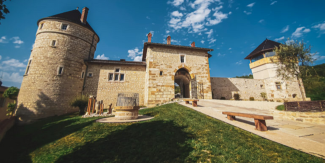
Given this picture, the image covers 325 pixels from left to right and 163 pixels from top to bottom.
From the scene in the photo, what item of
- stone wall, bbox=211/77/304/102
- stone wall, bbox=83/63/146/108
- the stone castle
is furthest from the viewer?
stone wall, bbox=211/77/304/102

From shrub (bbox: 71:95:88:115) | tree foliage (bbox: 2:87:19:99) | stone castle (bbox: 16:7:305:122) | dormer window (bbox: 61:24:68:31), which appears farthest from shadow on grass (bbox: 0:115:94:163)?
tree foliage (bbox: 2:87:19:99)

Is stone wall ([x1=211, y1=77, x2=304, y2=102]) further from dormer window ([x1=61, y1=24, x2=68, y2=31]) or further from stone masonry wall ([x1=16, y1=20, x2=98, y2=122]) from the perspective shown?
dormer window ([x1=61, y1=24, x2=68, y2=31])

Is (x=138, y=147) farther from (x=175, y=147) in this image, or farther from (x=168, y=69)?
(x=168, y=69)

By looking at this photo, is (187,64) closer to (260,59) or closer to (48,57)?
(260,59)

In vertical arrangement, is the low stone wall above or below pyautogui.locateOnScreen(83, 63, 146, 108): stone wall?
below

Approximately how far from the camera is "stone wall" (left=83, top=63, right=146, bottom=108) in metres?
14.3

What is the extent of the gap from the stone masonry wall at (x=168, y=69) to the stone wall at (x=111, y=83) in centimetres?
198

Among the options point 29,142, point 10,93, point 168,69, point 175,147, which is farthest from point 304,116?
point 10,93

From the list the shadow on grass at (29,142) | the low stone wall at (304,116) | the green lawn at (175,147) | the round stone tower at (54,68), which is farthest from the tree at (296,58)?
the round stone tower at (54,68)

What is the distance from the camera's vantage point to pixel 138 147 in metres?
3.20

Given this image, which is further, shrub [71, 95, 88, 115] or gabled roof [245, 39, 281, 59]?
gabled roof [245, 39, 281, 59]

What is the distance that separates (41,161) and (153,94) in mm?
10004

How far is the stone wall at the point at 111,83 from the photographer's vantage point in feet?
47.1

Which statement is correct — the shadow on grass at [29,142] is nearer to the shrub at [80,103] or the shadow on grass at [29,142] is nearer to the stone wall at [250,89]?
the shrub at [80,103]
